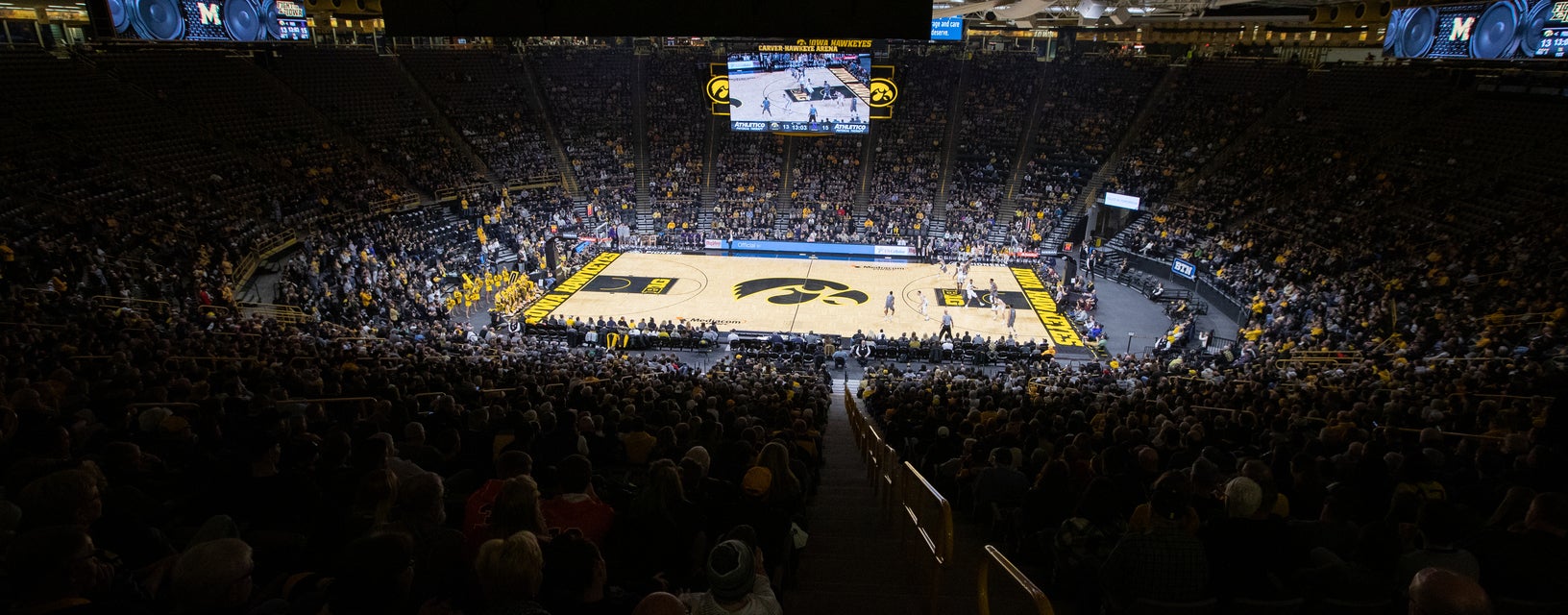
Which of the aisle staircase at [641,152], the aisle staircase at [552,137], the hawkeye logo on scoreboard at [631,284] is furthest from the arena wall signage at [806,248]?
the aisle staircase at [552,137]

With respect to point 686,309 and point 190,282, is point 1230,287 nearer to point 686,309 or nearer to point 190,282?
point 686,309

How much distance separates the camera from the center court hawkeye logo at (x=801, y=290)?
104ft

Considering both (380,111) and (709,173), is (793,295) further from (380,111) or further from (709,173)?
(380,111)

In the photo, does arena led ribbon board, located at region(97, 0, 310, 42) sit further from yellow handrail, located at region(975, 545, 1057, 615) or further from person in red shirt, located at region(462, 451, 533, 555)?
yellow handrail, located at region(975, 545, 1057, 615)

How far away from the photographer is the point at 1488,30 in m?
21.5

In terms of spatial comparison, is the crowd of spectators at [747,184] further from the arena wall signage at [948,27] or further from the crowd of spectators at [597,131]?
the arena wall signage at [948,27]

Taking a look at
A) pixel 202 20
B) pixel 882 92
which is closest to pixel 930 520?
pixel 202 20

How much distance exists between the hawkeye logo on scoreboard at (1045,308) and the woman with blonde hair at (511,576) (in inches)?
1030

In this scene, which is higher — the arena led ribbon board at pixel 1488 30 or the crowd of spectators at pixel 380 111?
the arena led ribbon board at pixel 1488 30

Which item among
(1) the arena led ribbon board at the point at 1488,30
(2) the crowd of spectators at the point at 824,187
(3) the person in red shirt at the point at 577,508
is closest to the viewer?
(3) the person in red shirt at the point at 577,508

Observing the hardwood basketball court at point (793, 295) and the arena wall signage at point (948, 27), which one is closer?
the hardwood basketball court at point (793, 295)

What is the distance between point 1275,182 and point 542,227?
32400mm

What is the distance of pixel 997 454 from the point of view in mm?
7477

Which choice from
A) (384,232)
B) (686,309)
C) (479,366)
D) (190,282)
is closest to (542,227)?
(384,232)
